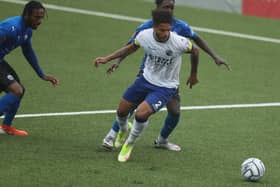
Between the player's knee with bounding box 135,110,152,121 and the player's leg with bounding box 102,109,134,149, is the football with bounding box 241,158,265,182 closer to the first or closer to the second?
the player's knee with bounding box 135,110,152,121

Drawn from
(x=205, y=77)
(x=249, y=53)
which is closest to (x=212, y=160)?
(x=205, y=77)

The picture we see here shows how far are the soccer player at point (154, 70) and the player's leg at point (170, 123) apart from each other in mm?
445

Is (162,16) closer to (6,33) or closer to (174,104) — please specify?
(174,104)

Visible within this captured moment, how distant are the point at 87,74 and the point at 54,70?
0.74 meters

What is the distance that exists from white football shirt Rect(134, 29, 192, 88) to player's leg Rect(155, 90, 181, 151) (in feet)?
1.68

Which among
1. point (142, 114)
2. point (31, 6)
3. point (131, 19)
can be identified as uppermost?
point (131, 19)

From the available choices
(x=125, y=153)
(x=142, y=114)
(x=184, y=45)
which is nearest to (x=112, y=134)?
(x=125, y=153)

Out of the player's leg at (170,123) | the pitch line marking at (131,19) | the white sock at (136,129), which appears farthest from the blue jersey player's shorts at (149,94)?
the pitch line marking at (131,19)

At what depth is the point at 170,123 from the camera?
39.4 ft

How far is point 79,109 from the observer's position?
579 inches

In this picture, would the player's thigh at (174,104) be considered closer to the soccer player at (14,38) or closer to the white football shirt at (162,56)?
the white football shirt at (162,56)

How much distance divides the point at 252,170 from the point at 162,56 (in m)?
1.89

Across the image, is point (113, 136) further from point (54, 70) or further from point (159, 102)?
point (54, 70)

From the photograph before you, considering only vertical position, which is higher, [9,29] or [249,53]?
[249,53]
